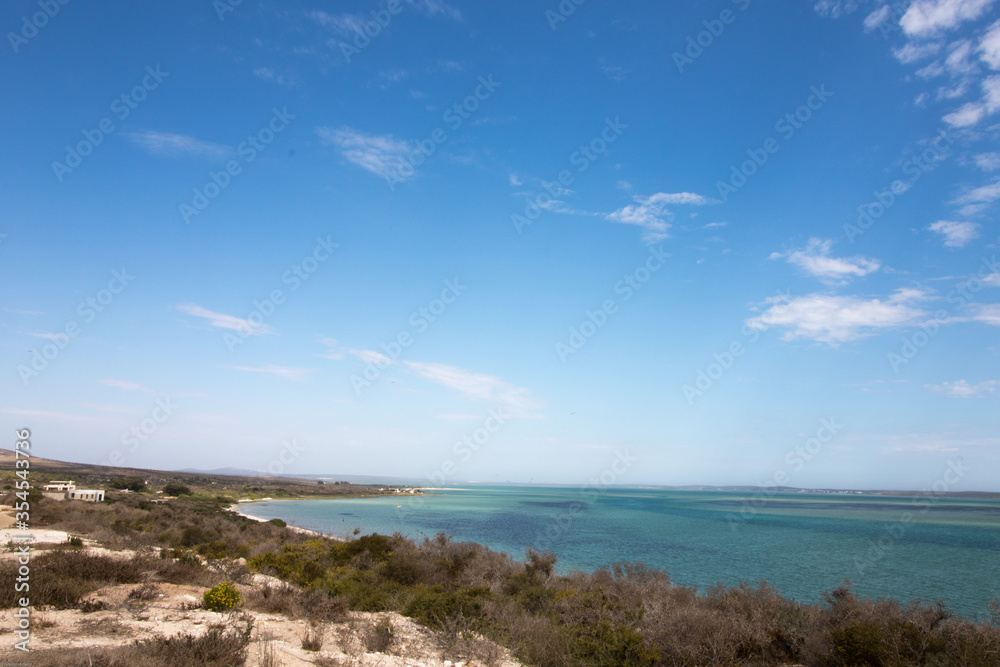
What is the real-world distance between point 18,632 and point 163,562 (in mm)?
6568

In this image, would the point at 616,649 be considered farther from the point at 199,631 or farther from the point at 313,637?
the point at 199,631

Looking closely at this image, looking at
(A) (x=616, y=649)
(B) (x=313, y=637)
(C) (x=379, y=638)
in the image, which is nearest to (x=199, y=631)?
(B) (x=313, y=637)

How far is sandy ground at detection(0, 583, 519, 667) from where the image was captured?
8.38 m

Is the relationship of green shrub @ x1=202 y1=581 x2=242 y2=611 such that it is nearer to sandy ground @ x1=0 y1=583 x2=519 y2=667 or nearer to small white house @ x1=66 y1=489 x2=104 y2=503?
sandy ground @ x1=0 y1=583 x2=519 y2=667

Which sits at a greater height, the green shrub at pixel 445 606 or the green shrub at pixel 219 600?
the green shrub at pixel 219 600

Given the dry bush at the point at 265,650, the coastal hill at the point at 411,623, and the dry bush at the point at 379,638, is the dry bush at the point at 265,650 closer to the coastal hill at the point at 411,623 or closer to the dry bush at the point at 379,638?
the coastal hill at the point at 411,623

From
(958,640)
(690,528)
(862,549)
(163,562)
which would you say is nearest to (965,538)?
(862,549)

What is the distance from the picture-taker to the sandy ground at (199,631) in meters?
8.38

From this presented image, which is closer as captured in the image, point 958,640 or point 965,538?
point 958,640

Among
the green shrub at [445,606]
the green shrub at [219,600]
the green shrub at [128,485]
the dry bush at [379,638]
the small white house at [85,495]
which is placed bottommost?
the green shrub at [128,485]

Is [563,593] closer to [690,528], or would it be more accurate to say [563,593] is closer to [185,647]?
[185,647]

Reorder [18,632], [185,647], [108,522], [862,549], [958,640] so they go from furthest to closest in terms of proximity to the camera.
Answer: [862,549] < [108,522] < [958,640] < [18,632] < [185,647]

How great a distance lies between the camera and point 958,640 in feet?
32.5

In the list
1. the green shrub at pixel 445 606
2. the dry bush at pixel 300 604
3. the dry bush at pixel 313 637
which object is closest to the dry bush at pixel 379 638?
the dry bush at pixel 313 637
